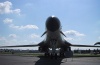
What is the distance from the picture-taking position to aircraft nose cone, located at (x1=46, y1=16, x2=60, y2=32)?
2573cm

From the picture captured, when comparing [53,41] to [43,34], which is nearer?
[53,41]

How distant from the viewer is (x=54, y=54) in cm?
2848

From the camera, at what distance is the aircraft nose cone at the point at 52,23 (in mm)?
25734

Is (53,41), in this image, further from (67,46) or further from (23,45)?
A: (23,45)

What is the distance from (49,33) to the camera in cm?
2806

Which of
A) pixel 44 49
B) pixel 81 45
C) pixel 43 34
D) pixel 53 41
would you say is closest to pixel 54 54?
pixel 53 41

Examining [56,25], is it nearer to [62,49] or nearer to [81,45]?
[62,49]

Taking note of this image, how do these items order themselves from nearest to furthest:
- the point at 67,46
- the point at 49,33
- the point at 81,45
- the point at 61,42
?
the point at 49,33 → the point at 61,42 → the point at 67,46 → the point at 81,45

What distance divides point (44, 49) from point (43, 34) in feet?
15.8

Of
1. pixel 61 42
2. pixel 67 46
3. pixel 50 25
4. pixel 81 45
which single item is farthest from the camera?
pixel 81 45

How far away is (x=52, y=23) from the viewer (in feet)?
84.4

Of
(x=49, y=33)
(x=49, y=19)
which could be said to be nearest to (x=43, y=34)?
(x=49, y=33)

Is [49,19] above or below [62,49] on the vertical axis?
above

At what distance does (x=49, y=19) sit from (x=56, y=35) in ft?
10.1
